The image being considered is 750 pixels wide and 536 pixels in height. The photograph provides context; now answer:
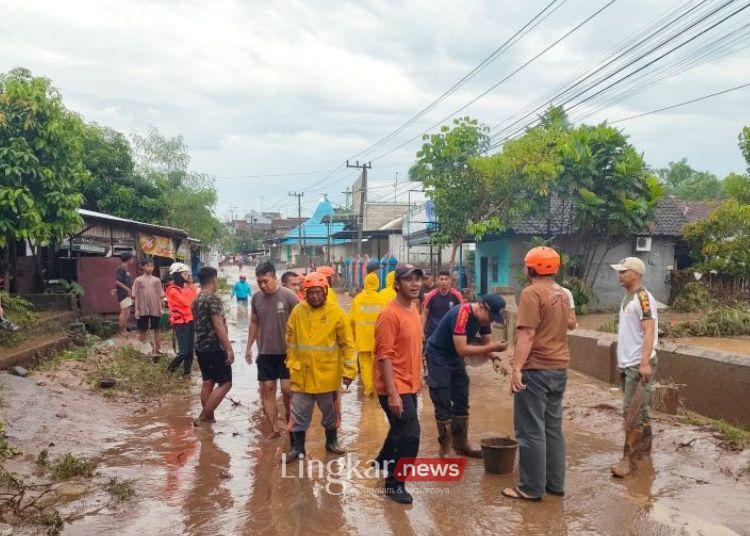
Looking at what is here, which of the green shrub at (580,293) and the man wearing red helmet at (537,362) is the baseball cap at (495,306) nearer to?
the man wearing red helmet at (537,362)

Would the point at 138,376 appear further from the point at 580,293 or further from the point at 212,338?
the point at 580,293

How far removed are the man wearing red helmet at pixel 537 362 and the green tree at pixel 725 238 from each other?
15.5 meters

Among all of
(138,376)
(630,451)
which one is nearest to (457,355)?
(630,451)

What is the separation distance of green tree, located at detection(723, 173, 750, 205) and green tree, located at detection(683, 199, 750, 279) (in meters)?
2.13

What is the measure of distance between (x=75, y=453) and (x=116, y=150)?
735 inches

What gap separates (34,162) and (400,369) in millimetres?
8750

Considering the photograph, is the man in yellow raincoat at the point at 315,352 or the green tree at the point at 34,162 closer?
the man in yellow raincoat at the point at 315,352

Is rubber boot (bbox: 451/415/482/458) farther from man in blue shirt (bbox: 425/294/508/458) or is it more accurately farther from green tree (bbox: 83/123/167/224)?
green tree (bbox: 83/123/167/224)

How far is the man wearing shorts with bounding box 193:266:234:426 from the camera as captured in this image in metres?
6.98

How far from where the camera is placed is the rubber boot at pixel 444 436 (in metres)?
5.88

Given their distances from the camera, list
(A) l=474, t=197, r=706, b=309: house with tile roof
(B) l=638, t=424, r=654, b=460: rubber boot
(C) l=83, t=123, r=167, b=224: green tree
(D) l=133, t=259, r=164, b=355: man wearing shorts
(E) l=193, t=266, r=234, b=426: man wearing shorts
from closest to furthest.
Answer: (B) l=638, t=424, r=654, b=460: rubber boot
(E) l=193, t=266, r=234, b=426: man wearing shorts
(D) l=133, t=259, r=164, b=355: man wearing shorts
(A) l=474, t=197, r=706, b=309: house with tile roof
(C) l=83, t=123, r=167, b=224: green tree

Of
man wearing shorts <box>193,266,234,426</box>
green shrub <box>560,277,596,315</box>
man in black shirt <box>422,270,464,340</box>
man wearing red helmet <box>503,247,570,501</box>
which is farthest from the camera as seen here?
green shrub <box>560,277,596,315</box>

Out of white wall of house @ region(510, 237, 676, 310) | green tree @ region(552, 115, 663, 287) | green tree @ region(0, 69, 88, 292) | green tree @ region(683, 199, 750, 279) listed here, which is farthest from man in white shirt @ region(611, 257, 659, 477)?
white wall of house @ region(510, 237, 676, 310)

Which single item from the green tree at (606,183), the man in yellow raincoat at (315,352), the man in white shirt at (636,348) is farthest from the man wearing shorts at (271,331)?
the green tree at (606,183)
